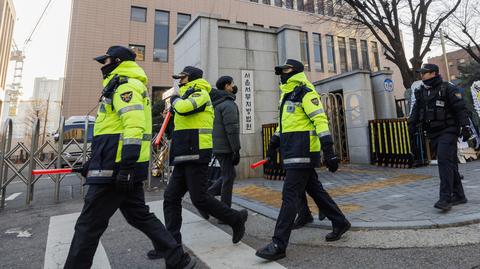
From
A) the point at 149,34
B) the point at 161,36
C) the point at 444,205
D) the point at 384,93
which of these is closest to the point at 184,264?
the point at 444,205

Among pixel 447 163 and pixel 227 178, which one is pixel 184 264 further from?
pixel 447 163

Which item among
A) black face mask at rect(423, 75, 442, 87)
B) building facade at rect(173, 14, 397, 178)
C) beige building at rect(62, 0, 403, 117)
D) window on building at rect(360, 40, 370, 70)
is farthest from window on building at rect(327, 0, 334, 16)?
window on building at rect(360, 40, 370, 70)

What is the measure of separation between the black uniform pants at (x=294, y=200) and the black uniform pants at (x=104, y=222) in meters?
0.98

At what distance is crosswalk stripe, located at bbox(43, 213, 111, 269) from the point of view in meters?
2.97

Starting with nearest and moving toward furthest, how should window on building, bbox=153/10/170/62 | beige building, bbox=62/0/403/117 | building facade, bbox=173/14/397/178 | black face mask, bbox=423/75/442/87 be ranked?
black face mask, bbox=423/75/442/87 < building facade, bbox=173/14/397/178 < beige building, bbox=62/0/403/117 < window on building, bbox=153/10/170/62

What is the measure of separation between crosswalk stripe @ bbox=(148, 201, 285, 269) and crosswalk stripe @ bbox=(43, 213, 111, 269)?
91 cm

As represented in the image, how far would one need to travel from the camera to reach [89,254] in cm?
228

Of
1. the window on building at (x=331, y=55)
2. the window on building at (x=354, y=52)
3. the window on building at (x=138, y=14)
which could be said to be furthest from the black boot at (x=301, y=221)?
the window on building at (x=354, y=52)

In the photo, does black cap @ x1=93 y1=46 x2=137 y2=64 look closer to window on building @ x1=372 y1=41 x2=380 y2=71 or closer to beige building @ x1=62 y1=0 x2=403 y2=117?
beige building @ x1=62 y1=0 x2=403 y2=117

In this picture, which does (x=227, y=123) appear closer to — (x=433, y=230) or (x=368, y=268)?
(x=368, y=268)

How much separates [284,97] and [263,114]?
17.9 ft

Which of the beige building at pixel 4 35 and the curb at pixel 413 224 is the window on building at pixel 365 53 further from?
the beige building at pixel 4 35

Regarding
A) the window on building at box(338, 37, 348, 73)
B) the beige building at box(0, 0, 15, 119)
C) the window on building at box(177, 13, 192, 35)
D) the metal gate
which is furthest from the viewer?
the beige building at box(0, 0, 15, 119)

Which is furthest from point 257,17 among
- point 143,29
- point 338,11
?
point 338,11
